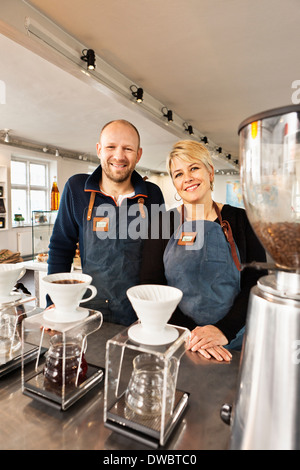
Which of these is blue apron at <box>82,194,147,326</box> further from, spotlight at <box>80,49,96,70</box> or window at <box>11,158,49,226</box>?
window at <box>11,158,49,226</box>

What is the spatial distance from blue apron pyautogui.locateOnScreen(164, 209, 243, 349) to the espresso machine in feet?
2.25

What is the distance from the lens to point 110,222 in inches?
64.7

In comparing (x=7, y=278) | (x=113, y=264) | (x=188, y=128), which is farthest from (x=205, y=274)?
(x=188, y=128)

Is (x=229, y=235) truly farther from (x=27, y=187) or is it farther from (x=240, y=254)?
(x=27, y=187)

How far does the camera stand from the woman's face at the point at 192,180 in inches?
56.9

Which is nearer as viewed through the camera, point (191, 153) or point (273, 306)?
point (273, 306)

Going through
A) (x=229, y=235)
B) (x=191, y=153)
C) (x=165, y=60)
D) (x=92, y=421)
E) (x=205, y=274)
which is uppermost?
(x=165, y=60)

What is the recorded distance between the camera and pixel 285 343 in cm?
57

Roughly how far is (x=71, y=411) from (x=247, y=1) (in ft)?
9.22

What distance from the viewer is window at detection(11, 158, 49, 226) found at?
7.80 m

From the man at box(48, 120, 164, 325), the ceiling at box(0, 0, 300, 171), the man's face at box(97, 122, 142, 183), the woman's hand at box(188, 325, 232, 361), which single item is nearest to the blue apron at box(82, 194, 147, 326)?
the man at box(48, 120, 164, 325)

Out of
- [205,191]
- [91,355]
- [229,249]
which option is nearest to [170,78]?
[205,191]

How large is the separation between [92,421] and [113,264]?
0.92m
